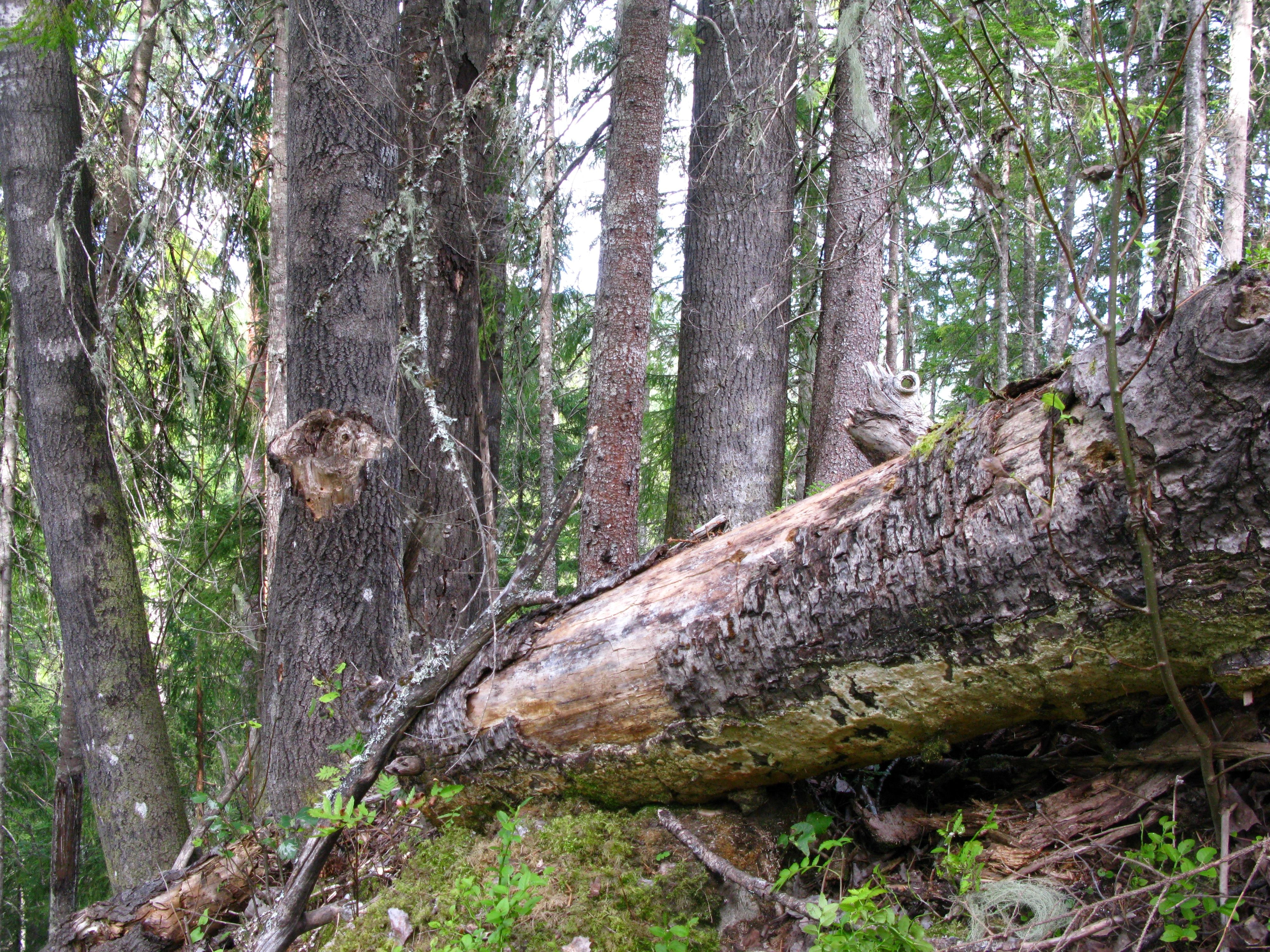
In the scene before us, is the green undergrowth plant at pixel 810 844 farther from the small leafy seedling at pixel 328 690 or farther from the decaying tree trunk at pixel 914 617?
the small leafy seedling at pixel 328 690

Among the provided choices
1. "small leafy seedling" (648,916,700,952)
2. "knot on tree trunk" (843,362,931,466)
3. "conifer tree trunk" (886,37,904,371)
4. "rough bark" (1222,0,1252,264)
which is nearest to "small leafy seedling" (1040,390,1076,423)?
"knot on tree trunk" (843,362,931,466)

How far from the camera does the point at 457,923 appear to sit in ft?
7.91

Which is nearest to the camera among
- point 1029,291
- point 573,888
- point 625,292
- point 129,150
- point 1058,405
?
point 1058,405

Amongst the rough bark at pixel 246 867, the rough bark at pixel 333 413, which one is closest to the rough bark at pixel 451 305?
the rough bark at pixel 333 413

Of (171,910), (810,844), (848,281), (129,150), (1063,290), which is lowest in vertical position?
(171,910)

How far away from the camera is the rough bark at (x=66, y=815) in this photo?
6301 millimetres

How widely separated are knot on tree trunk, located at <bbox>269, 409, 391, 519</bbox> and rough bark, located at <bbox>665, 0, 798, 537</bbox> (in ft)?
9.12

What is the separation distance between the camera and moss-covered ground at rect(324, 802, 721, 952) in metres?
2.34

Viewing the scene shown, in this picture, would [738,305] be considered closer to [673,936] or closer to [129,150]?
[129,150]

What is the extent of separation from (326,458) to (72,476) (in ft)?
9.17

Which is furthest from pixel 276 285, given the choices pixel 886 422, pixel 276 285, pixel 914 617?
pixel 914 617

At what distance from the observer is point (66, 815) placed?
20.9 feet

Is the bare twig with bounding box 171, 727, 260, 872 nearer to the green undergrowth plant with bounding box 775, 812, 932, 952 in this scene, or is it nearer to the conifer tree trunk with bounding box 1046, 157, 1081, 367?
the green undergrowth plant with bounding box 775, 812, 932, 952

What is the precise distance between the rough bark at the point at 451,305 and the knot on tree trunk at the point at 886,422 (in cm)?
335
